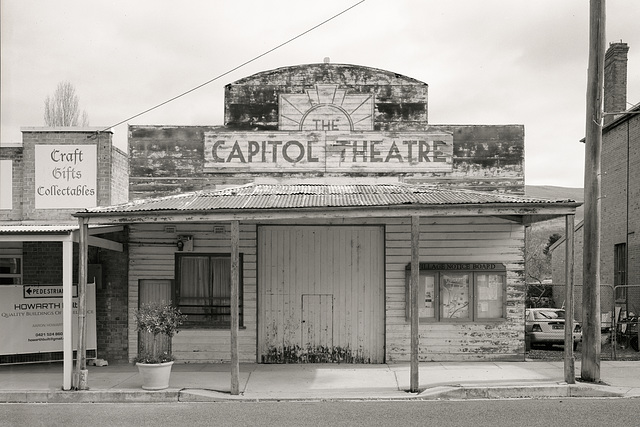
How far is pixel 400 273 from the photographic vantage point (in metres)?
14.7

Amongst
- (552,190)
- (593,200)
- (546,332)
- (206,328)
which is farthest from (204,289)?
(552,190)

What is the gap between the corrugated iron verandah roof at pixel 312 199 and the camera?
11578 millimetres

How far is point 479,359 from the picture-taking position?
1462 cm

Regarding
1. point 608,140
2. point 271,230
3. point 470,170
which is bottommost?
point 271,230

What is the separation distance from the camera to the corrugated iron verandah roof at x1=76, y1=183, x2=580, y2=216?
38.0 feet

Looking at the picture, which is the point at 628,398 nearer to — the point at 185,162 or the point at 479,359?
the point at 479,359

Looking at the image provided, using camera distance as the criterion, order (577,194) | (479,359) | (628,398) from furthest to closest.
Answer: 1. (577,194)
2. (479,359)
3. (628,398)

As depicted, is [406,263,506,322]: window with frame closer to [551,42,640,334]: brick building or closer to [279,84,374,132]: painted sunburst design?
[279,84,374,132]: painted sunburst design

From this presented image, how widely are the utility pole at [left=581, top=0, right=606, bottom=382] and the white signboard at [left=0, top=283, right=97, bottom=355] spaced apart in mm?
9120

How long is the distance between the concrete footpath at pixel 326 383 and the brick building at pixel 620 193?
7.78 m

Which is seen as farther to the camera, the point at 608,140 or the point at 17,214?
the point at 608,140

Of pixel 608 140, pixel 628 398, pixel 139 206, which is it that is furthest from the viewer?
pixel 608 140

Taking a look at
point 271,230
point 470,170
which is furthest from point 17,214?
point 470,170

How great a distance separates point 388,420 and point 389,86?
7.87m
